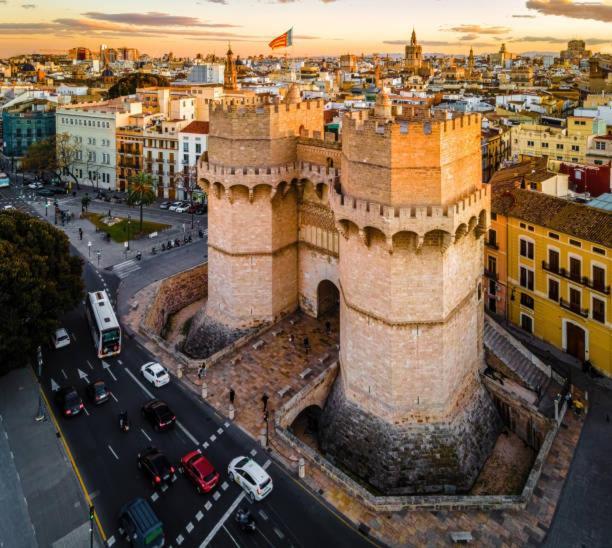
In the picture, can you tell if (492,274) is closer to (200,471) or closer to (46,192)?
(200,471)

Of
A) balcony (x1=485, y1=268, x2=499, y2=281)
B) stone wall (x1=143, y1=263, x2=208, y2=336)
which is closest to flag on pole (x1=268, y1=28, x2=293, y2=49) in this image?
stone wall (x1=143, y1=263, x2=208, y2=336)

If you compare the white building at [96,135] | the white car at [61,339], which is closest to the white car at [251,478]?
the white car at [61,339]

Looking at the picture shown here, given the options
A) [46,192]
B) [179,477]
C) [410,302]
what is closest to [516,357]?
[410,302]

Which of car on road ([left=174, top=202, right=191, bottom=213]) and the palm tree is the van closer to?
the palm tree

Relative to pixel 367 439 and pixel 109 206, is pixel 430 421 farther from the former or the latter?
pixel 109 206

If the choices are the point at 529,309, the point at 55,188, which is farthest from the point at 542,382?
the point at 55,188

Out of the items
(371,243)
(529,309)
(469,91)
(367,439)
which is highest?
(469,91)
